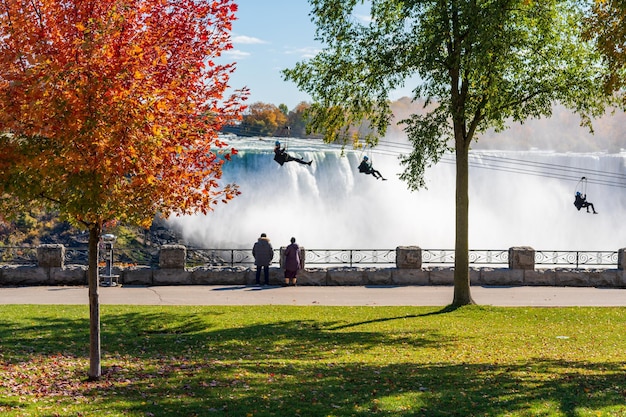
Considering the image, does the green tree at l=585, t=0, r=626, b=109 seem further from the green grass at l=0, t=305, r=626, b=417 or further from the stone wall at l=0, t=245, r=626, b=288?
the stone wall at l=0, t=245, r=626, b=288

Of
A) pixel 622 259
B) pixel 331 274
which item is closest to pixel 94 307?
pixel 331 274

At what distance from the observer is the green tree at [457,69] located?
18641mm

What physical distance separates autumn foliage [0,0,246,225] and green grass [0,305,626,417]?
7.91ft

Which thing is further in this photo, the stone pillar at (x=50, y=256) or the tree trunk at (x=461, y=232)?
the stone pillar at (x=50, y=256)

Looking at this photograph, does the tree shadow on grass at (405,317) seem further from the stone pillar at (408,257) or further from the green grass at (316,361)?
the stone pillar at (408,257)

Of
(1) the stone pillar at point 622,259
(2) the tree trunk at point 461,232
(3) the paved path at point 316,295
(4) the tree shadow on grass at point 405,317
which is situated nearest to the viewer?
(4) the tree shadow on grass at point 405,317

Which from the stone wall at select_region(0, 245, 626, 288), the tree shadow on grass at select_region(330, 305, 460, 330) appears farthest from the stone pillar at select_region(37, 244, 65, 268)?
the tree shadow on grass at select_region(330, 305, 460, 330)

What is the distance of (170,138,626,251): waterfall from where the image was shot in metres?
60.9

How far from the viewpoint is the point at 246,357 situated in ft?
45.9

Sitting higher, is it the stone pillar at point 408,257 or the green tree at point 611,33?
the green tree at point 611,33

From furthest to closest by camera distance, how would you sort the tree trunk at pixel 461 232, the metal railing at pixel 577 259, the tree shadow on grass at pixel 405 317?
the metal railing at pixel 577 259 → the tree trunk at pixel 461 232 → the tree shadow on grass at pixel 405 317

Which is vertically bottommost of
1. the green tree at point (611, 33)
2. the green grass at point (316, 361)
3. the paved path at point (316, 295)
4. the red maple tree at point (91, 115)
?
the green grass at point (316, 361)

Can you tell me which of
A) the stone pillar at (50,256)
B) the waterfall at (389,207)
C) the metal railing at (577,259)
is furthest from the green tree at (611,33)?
the waterfall at (389,207)

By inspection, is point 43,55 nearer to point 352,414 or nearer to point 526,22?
point 352,414
